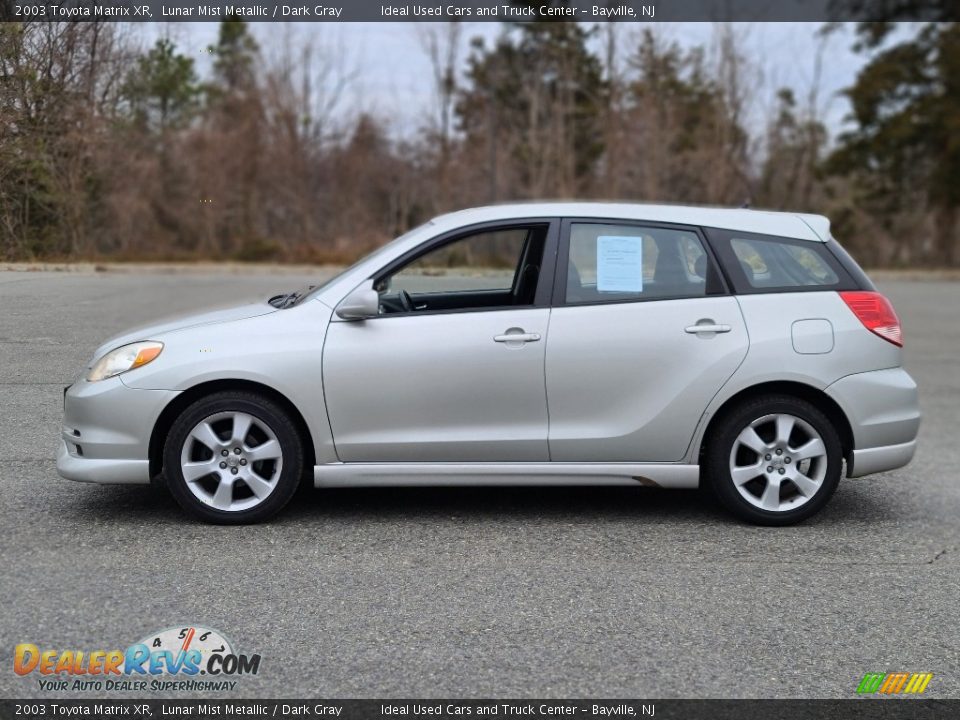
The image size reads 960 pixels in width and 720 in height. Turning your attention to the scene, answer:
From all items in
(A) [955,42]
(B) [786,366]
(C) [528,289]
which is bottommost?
(B) [786,366]

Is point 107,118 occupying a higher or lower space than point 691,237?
higher

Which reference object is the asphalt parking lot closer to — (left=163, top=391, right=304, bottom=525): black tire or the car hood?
(left=163, top=391, right=304, bottom=525): black tire

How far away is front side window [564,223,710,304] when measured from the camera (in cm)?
531

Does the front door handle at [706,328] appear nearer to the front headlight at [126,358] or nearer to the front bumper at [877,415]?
the front bumper at [877,415]

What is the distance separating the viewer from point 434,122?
121ft

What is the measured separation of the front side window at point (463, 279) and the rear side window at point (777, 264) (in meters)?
1.00

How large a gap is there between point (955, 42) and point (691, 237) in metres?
40.2

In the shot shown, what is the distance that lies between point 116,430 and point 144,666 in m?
1.80

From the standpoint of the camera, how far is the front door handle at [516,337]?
5.13 m

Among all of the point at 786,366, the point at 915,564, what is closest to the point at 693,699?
the point at 915,564

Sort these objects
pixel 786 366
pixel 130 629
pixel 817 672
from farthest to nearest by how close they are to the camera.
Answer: pixel 786 366
pixel 130 629
pixel 817 672

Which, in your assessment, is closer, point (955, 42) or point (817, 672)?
point (817, 672)

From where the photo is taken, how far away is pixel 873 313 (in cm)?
537

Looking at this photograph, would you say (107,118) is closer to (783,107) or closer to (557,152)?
(557,152)
